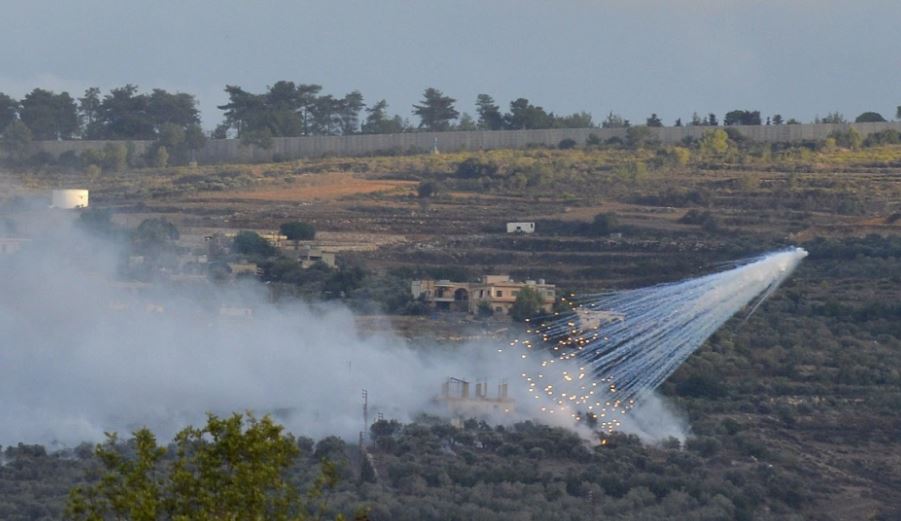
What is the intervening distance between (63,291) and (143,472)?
36.5 meters

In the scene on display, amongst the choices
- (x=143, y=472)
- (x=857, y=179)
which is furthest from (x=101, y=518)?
(x=857, y=179)

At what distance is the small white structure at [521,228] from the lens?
6512cm

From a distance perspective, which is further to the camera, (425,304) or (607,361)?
(425,304)

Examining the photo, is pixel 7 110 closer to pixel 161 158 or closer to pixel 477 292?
pixel 161 158

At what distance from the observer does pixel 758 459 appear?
4000 centimetres

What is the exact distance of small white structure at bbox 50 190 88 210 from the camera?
69.1 m

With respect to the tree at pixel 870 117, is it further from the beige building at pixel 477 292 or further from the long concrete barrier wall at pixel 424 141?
the beige building at pixel 477 292

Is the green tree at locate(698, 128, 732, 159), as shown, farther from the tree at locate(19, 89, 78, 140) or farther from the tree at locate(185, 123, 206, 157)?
the tree at locate(19, 89, 78, 140)

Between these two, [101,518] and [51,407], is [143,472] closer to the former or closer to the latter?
[101,518]

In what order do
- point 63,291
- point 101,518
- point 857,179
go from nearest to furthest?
point 101,518
point 63,291
point 857,179

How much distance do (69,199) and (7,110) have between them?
21.0 m

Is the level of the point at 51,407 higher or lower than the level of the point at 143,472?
lower

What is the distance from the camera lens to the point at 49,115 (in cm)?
9025

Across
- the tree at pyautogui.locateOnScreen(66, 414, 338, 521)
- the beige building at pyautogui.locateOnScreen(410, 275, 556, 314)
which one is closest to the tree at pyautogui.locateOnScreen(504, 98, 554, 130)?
the beige building at pyautogui.locateOnScreen(410, 275, 556, 314)
